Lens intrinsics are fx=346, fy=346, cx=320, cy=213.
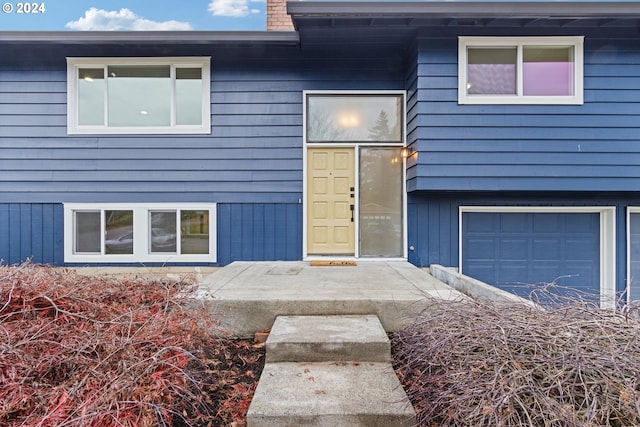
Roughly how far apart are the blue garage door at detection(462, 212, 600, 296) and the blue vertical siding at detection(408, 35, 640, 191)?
2.10 ft

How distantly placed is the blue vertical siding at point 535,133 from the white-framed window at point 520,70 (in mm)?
100

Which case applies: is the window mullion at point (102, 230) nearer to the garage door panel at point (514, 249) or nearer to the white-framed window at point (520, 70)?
the white-framed window at point (520, 70)

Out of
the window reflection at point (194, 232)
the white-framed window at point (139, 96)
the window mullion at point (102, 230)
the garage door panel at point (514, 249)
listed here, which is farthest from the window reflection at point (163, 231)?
the garage door panel at point (514, 249)

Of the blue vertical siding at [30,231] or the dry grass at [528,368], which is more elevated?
the blue vertical siding at [30,231]

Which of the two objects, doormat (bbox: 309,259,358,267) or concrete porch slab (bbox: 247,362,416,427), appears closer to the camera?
concrete porch slab (bbox: 247,362,416,427)

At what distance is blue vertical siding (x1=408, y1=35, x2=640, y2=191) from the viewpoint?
4703 millimetres

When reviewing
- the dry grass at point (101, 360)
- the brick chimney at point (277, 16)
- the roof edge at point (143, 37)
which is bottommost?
the dry grass at point (101, 360)

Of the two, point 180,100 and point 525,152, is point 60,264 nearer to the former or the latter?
point 180,100

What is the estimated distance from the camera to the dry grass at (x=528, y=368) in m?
1.47

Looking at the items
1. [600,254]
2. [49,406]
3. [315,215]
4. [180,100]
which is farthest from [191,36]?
[600,254]

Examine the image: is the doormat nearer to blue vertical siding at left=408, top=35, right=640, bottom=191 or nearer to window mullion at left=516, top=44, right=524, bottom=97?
blue vertical siding at left=408, top=35, right=640, bottom=191

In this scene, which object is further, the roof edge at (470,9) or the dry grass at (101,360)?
the roof edge at (470,9)

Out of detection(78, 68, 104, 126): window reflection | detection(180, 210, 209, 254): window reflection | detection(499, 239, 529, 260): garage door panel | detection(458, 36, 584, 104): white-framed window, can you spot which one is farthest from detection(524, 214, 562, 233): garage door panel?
detection(78, 68, 104, 126): window reflection

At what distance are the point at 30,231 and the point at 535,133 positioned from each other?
7500 millimetres
